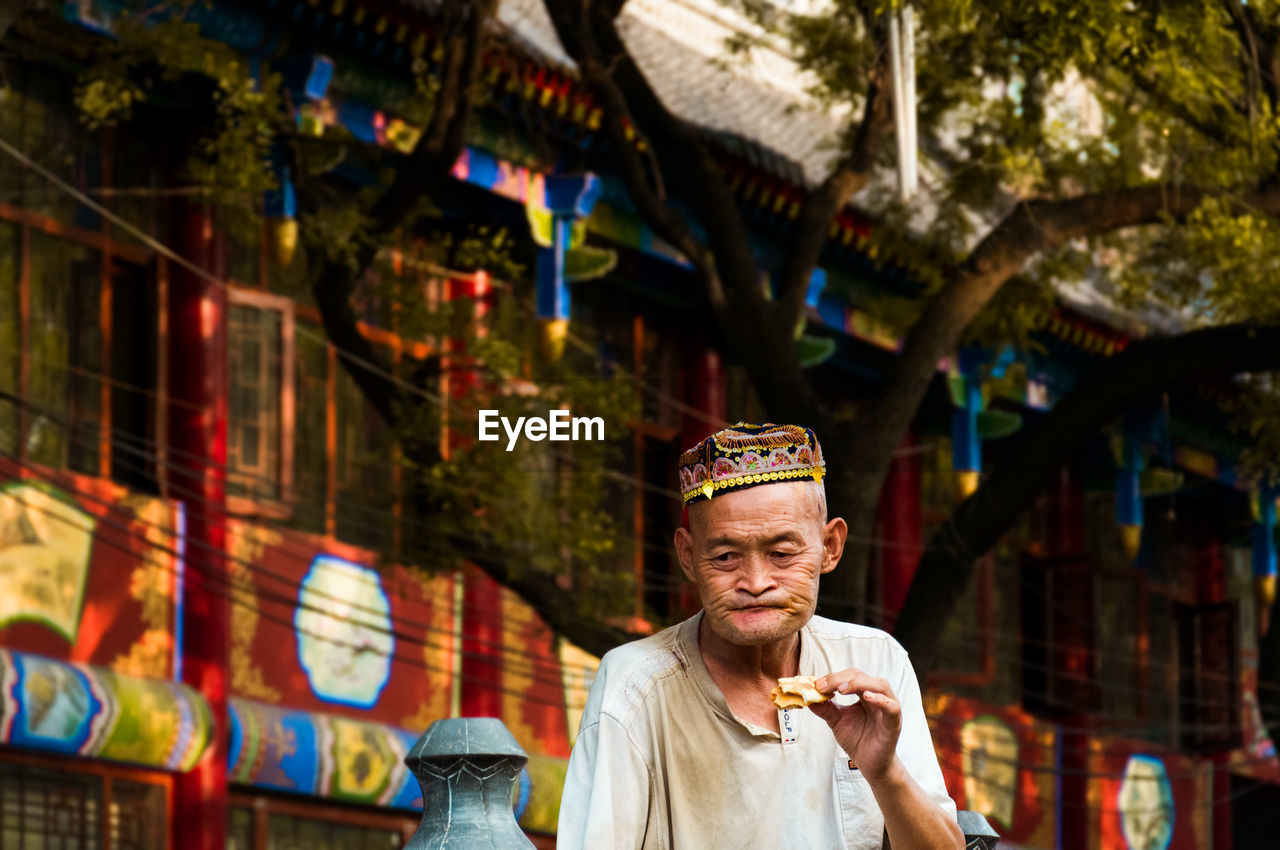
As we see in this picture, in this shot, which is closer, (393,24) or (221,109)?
(221,109)

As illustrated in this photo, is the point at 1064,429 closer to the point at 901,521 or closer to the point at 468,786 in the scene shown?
the point at 468,786

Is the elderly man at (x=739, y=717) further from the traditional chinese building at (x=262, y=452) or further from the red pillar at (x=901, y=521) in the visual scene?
the red pillar at (x=901, y=521)

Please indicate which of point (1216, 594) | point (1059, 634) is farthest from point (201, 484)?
point (1216, 594)

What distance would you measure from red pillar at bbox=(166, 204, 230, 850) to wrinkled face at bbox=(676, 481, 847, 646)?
9428mm

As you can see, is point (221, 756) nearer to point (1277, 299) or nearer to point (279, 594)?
point (279, 594)

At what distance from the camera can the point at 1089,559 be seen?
22359 millimetres

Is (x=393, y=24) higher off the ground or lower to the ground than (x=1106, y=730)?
higher

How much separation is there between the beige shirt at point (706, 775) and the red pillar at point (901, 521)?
53.9ft

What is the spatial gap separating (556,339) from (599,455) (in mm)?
1103

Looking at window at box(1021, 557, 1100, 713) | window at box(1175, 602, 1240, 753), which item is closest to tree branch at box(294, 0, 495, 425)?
window at box(1021, 557, 1100, 713)

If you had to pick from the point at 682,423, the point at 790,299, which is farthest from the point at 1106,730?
the point at 790,299

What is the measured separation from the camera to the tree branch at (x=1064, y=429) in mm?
11836

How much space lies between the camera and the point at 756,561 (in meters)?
3.76

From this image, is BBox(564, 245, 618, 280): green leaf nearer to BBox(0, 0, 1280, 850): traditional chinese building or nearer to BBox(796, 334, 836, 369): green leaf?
BBox(0, 0, 1280, 850): traditional chinese building
